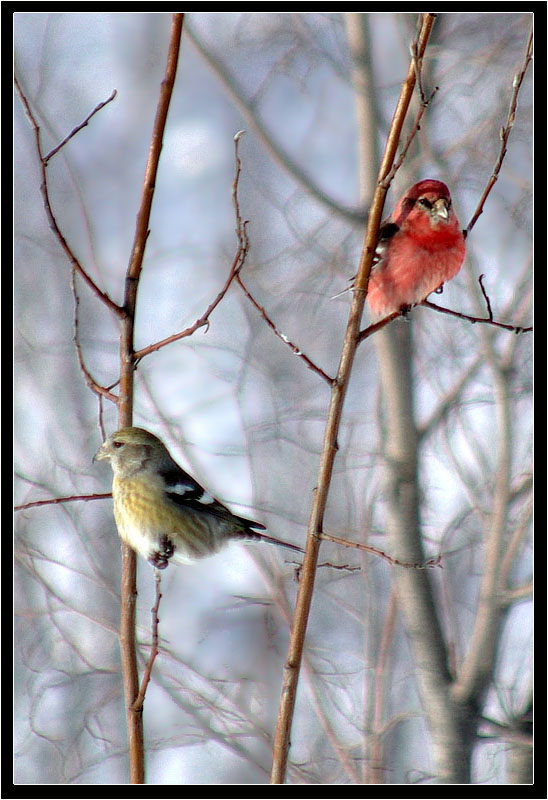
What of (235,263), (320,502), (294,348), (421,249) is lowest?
(320,502)

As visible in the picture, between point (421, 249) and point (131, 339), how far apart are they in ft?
4.54

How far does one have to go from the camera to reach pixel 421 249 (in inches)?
115

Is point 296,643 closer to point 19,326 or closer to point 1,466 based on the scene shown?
Result: point 1,466

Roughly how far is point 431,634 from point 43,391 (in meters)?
4.29

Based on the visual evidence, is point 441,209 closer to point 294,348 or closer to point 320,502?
point 294,348

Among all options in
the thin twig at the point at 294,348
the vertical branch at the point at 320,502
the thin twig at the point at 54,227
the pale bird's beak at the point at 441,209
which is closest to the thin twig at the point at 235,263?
the thin twig at the point at 294,348

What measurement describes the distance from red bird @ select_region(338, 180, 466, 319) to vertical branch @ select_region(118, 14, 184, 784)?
124 centimetres

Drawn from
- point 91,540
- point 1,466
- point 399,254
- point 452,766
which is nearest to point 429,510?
point 452,766

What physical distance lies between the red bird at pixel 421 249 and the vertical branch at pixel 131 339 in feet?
4.07

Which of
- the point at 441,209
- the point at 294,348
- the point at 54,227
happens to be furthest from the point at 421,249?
the point at 54,227

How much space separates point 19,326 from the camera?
738cm

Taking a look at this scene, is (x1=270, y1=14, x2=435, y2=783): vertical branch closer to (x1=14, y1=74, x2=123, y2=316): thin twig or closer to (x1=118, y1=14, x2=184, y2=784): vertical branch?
(x1=118, y1=14, x2=184, y2=784): vertical branch

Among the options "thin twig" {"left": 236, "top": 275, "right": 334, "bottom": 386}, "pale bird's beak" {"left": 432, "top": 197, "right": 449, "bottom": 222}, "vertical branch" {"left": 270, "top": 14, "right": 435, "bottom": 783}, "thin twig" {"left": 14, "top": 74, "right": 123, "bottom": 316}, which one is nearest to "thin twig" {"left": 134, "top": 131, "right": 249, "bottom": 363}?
"thin twig" {"left": 236, "top": 275, "right": 334, "bottom": 386}

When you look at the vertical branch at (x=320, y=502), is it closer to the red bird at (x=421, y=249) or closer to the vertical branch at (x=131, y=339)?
the vertical branch at (x=131, y=339)
